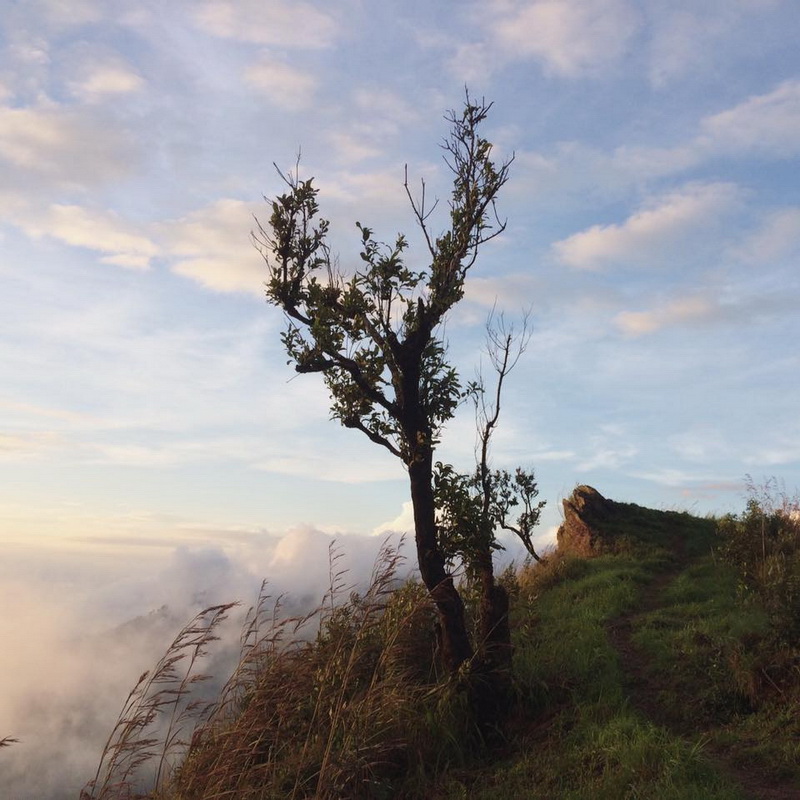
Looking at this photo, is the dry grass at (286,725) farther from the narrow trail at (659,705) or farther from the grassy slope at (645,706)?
the narrow trail at (659,705)

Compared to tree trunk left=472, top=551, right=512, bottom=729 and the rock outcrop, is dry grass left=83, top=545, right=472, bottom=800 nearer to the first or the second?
tree trunk left=472, top=551, right=512, bottom=729

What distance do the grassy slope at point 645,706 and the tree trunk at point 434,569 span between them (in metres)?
1.10

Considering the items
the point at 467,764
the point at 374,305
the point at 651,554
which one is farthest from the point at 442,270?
the point at 651,554

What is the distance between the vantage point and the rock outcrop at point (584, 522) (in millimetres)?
21828

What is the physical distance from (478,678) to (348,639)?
1885 mm

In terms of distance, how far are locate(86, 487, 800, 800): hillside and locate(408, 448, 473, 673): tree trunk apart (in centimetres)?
33

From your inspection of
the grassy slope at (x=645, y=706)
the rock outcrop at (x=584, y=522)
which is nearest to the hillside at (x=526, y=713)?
the grassy slope at (x=645, y=706)

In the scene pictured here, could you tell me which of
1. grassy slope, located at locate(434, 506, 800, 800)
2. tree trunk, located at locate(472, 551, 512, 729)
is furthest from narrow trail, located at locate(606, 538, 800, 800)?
tree trunk, located at locate(472, 551, 512, 729)

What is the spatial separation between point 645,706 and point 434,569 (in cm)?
339

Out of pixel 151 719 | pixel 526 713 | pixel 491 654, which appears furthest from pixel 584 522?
pixel 151 719

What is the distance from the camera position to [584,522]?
22.4 meters

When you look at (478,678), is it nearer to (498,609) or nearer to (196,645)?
(498,609)

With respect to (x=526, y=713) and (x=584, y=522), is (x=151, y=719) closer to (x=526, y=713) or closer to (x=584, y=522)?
(x=526, y=713)

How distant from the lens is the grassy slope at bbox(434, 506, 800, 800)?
25.2 ft
